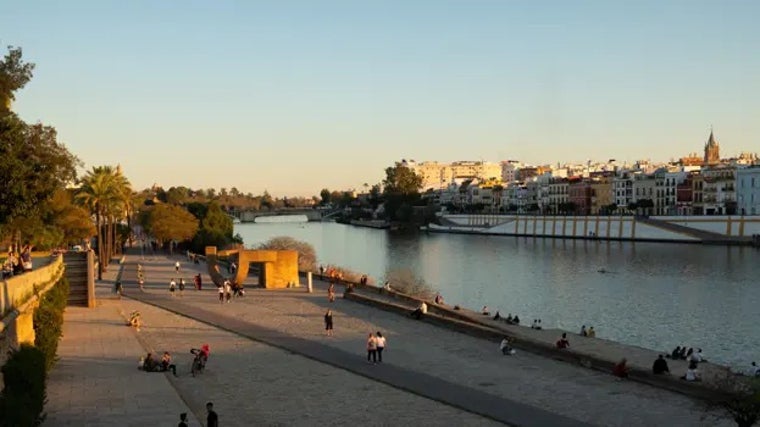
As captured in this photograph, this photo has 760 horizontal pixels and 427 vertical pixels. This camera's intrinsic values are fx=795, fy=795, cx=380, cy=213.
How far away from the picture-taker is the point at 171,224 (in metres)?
80.3

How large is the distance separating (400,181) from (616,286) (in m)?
138

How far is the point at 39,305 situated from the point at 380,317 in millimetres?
14996

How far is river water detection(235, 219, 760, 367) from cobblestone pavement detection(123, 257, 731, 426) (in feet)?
29.2

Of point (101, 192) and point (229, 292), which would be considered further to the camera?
point (101, 192)

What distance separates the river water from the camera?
3388 centimetres

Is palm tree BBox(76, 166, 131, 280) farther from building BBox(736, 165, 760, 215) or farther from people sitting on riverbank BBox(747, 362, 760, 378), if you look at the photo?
building BBox(736, 165, 760, 215)

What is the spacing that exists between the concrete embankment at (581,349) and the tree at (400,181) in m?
149

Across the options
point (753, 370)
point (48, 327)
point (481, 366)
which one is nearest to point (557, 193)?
point (753, 370)

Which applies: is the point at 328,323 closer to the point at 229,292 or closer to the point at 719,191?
the point at 229,292

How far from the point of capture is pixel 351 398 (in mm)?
18797

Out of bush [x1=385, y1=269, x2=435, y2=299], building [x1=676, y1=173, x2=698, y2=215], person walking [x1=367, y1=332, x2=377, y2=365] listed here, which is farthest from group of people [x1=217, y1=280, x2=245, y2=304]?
building [x1=676, y1=173, x2=698, y2=215]

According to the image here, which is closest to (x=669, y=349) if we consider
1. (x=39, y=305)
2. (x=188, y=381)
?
(x=188, y=381)

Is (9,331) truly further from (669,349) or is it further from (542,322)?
(542,322)

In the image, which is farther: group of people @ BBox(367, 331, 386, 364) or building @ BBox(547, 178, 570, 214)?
building @ BBox(547, 178, 570, 214)
